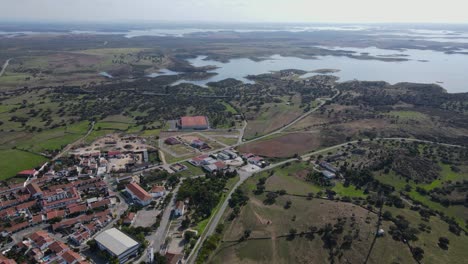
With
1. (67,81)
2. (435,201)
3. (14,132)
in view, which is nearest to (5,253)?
(14,132)

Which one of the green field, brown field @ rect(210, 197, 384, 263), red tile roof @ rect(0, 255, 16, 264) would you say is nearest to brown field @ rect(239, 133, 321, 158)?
brown field @ rect(210, 197, 384, 263)

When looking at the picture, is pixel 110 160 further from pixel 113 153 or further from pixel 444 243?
pixel 444 243

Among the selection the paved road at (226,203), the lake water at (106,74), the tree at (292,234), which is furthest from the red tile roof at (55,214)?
the lake water at (106,74)

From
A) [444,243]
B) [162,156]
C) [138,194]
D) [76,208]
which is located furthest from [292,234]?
[162,156]

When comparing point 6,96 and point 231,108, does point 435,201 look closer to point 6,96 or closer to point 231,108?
point 231,108

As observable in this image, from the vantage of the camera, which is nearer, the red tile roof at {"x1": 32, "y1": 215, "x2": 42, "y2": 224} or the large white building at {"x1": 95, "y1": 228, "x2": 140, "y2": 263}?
the large white building at {"x1": 95, "y1": 228, "x2": 140, "y2": 263}

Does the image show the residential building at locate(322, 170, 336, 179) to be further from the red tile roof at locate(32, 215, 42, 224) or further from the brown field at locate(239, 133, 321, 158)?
the red tile roof at locate(32, 215, 42, 224)

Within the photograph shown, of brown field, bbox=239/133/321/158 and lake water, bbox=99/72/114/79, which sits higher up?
lake water, bbox=99/72/114/79

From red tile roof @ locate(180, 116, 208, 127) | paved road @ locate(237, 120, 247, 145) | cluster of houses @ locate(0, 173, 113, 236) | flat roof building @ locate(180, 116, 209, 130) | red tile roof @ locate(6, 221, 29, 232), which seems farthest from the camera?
red tile roof @ locate(180, 116, 208, 127)
